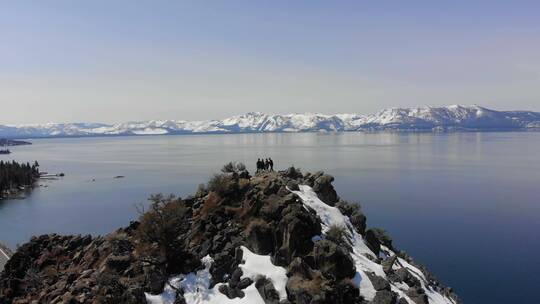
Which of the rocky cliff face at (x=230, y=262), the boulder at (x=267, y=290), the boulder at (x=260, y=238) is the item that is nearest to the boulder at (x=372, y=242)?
the rocky cliff face at (x=230, y=262)

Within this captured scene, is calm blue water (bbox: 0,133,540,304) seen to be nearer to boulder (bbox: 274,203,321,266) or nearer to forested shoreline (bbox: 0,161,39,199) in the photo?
forested shoreline (bbox: 0,161,39,199)

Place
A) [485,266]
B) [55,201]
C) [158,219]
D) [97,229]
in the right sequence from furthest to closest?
[55,201]
[97,229]
[485,266]
[158,219]

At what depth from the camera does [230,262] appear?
1351 inches

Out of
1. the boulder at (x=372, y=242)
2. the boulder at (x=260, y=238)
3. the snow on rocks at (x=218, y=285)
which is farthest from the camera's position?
the boulder at (x=372, y=242)

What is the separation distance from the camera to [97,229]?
316 ft

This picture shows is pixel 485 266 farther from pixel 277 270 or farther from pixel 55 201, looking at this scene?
pixel 55 201

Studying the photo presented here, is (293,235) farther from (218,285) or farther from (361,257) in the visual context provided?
(361,257)

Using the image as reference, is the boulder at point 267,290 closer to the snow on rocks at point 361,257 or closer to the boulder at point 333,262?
the boulder at point 333,262

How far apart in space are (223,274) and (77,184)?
6335 inches

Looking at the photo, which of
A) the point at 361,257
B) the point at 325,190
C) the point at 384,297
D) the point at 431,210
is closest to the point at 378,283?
the point at 384,297

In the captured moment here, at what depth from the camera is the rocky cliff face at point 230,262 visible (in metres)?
31.7

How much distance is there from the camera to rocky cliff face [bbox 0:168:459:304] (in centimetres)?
3166

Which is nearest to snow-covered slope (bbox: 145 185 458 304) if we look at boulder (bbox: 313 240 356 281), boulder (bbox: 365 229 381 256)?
boulder (bbox: 313 240 356 281)

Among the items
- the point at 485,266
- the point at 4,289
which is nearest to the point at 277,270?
the point at 4,289
